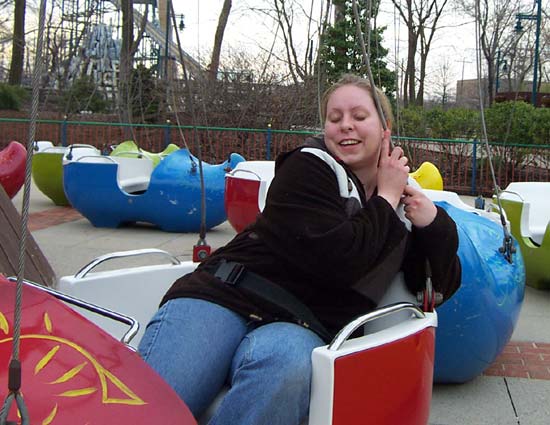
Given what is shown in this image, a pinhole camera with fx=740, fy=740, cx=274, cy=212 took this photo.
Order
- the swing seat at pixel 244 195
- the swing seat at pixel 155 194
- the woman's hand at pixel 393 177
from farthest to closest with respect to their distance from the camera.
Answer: the swing seat at pixel 155 194
the swing seat at pixel 244 195
the woman's hand at pixel 393 177

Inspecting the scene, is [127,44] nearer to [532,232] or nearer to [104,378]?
[532,232]

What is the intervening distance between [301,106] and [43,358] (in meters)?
13.1

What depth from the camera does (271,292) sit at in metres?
1.96

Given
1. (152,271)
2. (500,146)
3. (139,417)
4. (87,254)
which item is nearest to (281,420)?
(139,417)

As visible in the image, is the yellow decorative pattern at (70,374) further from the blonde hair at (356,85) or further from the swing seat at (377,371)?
the blonde hair at (356,85)

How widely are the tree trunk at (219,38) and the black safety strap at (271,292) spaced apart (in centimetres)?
399

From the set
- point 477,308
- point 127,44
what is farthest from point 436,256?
point 127,44

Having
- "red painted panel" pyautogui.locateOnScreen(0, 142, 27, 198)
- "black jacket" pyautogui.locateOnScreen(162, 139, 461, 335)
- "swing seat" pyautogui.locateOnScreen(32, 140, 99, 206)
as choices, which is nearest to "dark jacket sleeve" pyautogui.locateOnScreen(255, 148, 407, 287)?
"black jacket" pyautogui.locateOnScreen(162, 139, 461, 335)

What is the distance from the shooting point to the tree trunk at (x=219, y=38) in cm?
697

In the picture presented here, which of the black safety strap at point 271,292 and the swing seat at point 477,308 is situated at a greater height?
the black safety strap at point 271,292

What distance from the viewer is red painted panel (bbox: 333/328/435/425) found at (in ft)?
5.58

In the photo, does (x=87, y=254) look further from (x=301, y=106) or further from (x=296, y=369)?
(x=301, y=106)

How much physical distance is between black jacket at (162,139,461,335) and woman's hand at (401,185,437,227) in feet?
0.07

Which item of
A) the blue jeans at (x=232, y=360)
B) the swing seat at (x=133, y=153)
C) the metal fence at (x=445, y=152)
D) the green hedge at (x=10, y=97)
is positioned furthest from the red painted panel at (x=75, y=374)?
the green hedge at (x=10, y=97)
